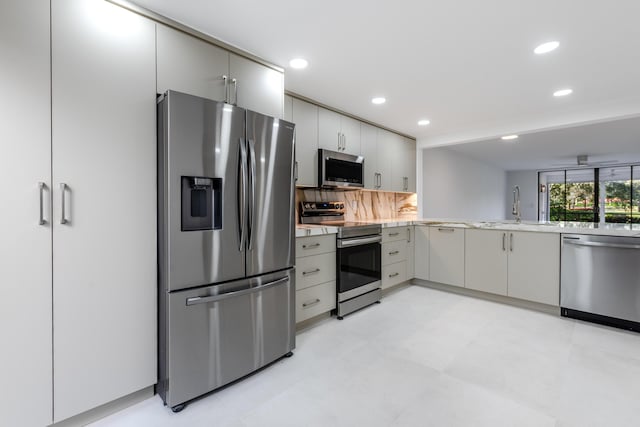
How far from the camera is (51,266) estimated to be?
4.67ft

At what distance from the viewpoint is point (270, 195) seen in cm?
205

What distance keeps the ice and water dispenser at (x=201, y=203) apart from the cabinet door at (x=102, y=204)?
0.65 feet

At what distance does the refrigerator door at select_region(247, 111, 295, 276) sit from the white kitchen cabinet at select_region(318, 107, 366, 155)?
118cm

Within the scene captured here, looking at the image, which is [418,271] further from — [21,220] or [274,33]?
[21,220]

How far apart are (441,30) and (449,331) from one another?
2366mm

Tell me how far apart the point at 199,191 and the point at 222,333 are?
85 cm

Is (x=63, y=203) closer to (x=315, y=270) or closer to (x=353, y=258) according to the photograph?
(x=315, y=270)

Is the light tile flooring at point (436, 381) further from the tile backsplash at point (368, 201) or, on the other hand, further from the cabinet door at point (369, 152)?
the cabinet door at point (369, 152)

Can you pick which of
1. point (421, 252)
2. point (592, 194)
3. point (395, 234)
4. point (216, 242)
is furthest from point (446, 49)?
point (592, 194)

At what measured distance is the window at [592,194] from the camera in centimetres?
789

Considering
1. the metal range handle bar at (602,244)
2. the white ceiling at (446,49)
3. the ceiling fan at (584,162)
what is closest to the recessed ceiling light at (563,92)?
the white ceiling at (446,49)

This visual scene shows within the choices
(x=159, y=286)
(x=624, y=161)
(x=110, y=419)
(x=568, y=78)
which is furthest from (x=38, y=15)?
(x=624, y=161)

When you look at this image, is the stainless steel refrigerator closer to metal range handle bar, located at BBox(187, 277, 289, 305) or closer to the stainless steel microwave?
metal range handle bar, located at BBox(187, 277, 289, 305)

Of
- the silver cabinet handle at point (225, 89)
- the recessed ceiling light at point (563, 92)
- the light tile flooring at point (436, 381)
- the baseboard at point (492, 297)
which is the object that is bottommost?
→ the light tile flooring at point (436, 381)
